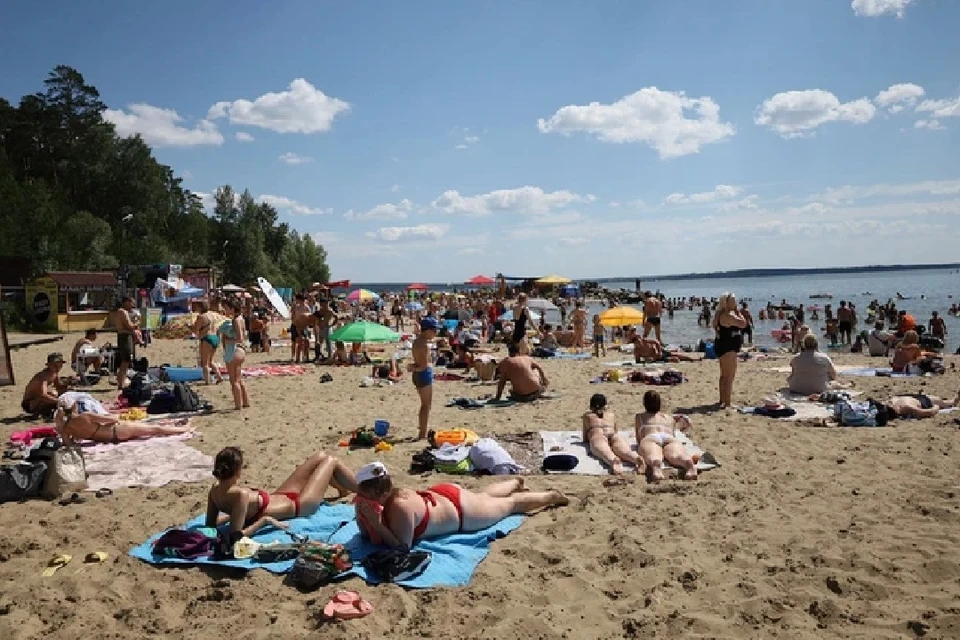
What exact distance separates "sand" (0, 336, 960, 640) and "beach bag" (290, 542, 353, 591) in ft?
0.23

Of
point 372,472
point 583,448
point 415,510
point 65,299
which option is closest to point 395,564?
point 415,510

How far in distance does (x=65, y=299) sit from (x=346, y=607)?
23.9 m

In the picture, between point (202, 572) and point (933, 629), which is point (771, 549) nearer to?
point (933, 629)

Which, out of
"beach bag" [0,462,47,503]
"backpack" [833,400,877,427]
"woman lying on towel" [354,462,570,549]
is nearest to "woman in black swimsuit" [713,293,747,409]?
"backpack" [833,400,877,427]

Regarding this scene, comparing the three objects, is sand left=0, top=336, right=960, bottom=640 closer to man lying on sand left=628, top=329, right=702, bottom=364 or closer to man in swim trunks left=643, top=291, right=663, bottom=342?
man lying on sand left=628, top=329, right=702, bottom=364

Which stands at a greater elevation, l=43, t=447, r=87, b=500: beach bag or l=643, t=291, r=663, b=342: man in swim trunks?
l=643, t=291, r=663, b=342: man in swim trunks

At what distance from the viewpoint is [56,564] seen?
154 inches

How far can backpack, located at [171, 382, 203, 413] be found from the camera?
855cm

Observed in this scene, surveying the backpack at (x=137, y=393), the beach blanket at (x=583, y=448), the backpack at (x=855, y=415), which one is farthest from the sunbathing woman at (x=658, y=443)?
the backpack at (x=137, y=393)

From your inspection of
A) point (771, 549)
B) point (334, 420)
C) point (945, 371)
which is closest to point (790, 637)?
point (771, 549)

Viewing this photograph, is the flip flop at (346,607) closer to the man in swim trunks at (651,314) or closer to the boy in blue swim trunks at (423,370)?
the boy in blue swim trunks at (423,370)

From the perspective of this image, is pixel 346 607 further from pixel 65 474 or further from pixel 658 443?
pixel 658 443

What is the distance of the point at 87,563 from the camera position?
3959 millimetres

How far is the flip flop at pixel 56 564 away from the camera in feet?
12.5
